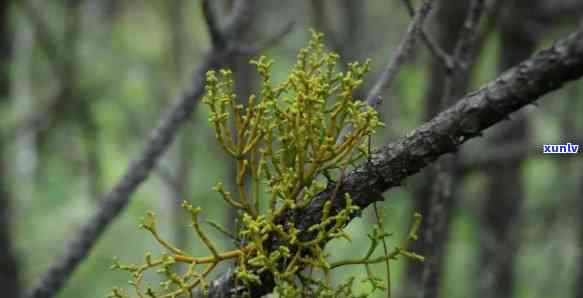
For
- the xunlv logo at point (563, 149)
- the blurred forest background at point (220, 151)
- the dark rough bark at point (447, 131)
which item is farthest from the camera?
the blurred forest background at point (220, 151)

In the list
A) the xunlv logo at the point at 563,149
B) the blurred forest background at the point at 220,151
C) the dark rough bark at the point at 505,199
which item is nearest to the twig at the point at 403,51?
the blurred forest background at the point at 220,151

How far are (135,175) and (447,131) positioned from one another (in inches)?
61.4

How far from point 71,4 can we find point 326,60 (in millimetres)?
3449

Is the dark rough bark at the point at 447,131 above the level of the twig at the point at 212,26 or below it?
below

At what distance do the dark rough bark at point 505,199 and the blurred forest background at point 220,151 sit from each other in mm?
11

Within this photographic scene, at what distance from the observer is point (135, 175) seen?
94.2 inches

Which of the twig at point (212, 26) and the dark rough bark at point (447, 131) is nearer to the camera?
the dark rough bark at point (447, 131)

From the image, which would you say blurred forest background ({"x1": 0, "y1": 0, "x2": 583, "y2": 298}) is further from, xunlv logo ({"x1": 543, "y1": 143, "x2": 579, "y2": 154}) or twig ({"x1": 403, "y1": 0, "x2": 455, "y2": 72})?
xunlv logo ({"x1": 543, "y1": 143, "x2": 579, "y2": 154})

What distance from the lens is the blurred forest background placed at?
3.51m

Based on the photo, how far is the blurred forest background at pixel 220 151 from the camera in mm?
3510

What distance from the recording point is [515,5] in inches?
158

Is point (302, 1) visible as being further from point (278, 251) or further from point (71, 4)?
point (278, 251)

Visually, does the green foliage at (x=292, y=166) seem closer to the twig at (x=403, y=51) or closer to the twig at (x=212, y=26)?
the twig at (x=403, y=51)

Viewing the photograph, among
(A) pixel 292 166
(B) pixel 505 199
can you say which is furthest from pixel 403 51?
(B) pixel 505 199
